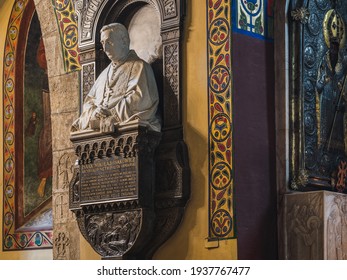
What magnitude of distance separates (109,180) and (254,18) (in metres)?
1.89

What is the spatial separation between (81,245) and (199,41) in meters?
2.29

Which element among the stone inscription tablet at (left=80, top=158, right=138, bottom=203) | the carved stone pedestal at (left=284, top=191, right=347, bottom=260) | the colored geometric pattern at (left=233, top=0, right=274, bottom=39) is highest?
the colored geometric pattern at (left=233, top=0, right=274, bottom=39)

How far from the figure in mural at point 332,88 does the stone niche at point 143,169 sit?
1.32 metres

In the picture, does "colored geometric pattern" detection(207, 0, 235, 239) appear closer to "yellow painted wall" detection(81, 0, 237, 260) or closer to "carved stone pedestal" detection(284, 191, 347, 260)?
"yellow painted wall" detection(81, 0, 237, 260)

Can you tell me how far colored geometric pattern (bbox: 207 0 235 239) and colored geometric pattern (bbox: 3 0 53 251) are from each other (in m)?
3.18

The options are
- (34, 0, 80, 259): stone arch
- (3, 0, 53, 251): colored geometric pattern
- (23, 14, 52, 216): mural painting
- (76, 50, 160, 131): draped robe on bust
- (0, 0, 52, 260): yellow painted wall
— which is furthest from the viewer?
(23, 14, 52, 216): mural painting

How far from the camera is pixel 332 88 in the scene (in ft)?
32.5

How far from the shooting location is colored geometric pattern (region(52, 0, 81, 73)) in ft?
34.9

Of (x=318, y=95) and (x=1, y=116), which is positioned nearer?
(x=318, y=95)

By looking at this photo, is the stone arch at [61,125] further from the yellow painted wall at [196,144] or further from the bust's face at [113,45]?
the yellow painted wall at [196,144]

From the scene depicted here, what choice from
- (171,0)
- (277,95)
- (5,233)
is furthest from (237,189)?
(5,233)

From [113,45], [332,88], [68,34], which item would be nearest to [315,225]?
[332,88]

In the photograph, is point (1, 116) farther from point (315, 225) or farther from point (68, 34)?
point (315, 225)

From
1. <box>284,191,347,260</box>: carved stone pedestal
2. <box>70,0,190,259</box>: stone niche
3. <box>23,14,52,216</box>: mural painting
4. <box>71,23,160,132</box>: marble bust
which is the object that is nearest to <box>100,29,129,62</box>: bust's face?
<box>71,23,160,132</box>: marble bust
